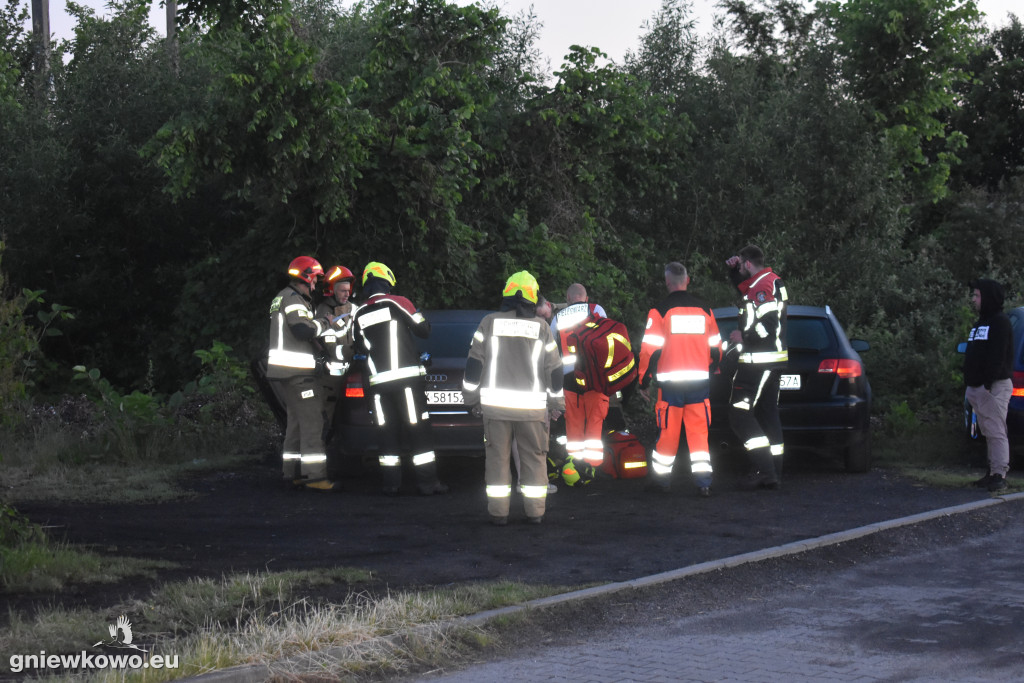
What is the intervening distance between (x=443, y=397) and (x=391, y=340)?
76 centimetres

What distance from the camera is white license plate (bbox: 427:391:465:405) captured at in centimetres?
1034

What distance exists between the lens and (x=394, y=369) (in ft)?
32.5

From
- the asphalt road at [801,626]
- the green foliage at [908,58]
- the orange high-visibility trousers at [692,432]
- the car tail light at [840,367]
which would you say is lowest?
the asphalt road at [801,626]

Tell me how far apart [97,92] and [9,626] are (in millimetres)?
15532

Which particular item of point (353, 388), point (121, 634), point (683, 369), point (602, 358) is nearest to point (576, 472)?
point (602, 358)

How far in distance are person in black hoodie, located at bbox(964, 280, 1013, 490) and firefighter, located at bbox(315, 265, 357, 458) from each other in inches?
203

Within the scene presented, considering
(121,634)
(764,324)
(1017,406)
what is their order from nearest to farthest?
1. (121,634)
2. (764,324)
3. (1017,406)

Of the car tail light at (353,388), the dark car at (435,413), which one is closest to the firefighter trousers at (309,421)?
the dark car at (435,413)

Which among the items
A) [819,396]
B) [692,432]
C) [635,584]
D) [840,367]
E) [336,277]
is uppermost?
[336,277]

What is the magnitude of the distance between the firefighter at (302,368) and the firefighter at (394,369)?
639 millimetres

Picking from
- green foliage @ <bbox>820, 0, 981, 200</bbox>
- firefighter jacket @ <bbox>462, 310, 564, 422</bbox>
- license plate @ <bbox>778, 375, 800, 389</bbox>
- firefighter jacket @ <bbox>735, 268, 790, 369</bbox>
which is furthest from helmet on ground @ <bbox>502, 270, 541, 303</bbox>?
green foliage @ <bbox>820, 0, 981, 200</bbox>

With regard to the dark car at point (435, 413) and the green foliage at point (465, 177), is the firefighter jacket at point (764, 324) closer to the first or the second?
the dark car at point (435, 413)

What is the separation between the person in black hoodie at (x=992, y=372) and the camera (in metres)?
9.88

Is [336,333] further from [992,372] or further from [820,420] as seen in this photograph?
[992,372]
